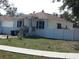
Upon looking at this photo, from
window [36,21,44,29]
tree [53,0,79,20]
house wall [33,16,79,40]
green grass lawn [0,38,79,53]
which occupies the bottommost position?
green grass lawn [0,38,79,53]

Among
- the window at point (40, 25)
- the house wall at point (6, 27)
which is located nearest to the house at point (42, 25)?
the window at point (40, 25)

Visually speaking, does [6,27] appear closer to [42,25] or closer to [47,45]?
[42,25]

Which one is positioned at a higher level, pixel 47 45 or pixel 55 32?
pixel 55 32

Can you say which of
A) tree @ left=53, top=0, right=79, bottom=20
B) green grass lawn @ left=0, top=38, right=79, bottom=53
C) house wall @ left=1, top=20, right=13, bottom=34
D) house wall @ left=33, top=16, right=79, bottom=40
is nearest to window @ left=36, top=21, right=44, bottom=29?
house wall @ left=33, top=16, right=79, bottom=40

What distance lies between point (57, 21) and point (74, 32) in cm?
810

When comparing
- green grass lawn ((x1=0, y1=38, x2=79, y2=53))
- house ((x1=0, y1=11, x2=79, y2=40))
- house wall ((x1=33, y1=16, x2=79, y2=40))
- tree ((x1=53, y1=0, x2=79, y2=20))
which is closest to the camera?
green grass lawn ((x1=0, y1=38, x2=79, y2=53))

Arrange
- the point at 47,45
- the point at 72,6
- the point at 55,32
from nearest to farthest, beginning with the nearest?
the point at 47,45, the point at 72,6, the point at 55,32

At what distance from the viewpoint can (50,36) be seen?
44250mm

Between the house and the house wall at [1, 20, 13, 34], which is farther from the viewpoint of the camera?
the house wall at [1, 20, 13, 34]

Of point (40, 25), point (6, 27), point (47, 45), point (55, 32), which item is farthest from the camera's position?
point (6, 27)

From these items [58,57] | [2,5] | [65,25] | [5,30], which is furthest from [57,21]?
[58,57]

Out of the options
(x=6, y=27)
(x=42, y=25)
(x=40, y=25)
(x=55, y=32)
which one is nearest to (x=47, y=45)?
(x=55, y=32)

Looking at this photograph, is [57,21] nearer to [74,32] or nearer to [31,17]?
[31,17]

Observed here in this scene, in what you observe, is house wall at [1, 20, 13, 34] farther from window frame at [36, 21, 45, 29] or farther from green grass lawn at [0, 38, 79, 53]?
green grass lawn at [0, 38, 79, 53]
